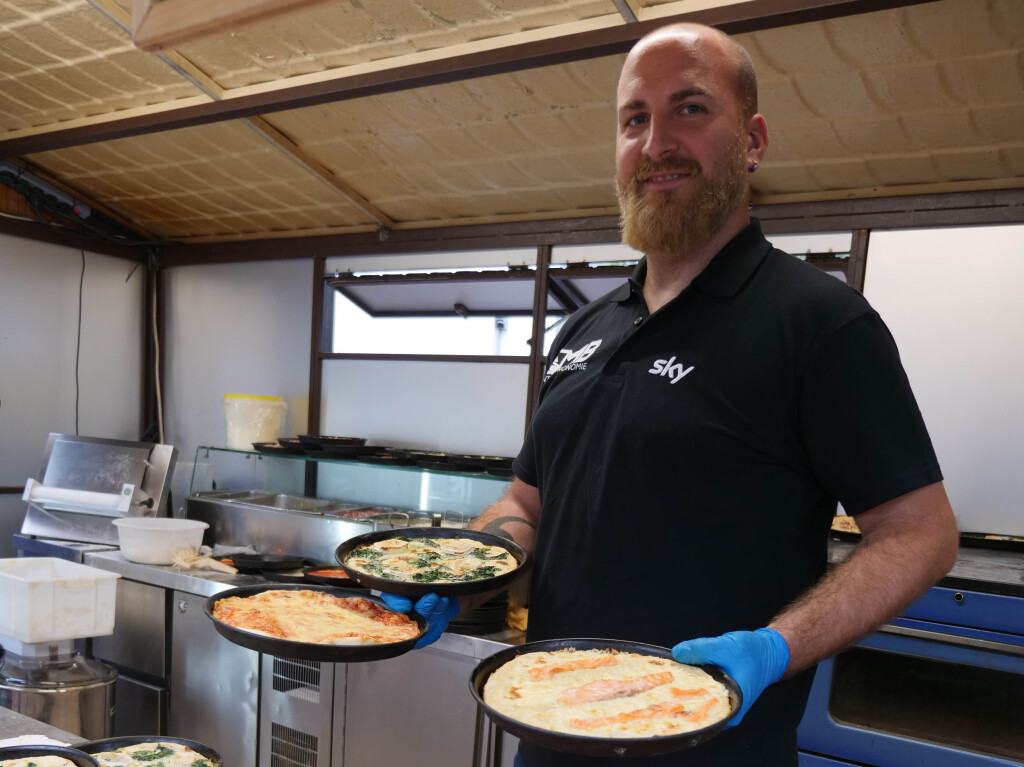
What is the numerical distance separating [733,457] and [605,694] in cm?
42

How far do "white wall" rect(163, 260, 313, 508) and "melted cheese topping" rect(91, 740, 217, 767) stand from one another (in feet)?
10.6

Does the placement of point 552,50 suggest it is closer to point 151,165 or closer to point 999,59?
point 999,59

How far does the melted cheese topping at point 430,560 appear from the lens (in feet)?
5.38

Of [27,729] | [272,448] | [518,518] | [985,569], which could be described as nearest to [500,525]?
[518,518]

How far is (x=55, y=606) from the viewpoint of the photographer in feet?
9.09

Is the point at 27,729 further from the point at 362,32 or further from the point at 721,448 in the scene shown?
the point at 362,32

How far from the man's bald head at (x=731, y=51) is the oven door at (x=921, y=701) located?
6.32 ft

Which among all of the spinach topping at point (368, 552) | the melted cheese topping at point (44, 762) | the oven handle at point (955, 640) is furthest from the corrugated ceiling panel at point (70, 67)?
the oven handle at point (955, 640)

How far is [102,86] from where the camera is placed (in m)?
3.90

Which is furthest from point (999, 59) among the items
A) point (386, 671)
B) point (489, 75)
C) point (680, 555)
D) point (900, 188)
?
point (386, 671)

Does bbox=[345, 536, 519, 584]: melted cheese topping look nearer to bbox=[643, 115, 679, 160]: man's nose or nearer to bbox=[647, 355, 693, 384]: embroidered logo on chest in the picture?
bbox=[647, 355, 693, 384]: embroidered logo on chest

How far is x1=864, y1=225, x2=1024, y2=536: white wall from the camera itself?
122 inches

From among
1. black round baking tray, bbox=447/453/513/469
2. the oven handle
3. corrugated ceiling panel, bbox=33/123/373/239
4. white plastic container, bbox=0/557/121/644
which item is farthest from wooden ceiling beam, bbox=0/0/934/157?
white plastic container, bbox=0/557/121/644

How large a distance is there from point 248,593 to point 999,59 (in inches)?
107
